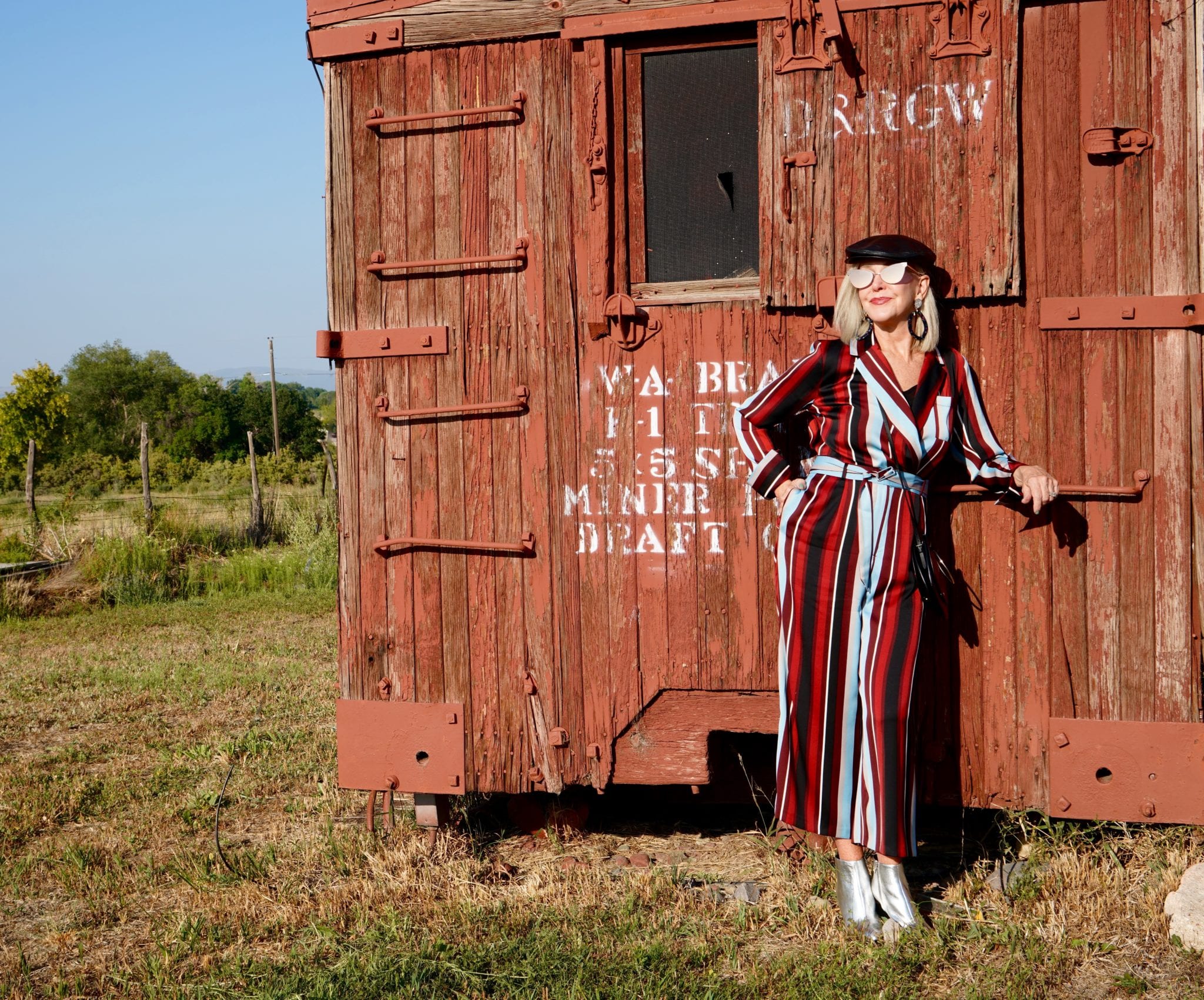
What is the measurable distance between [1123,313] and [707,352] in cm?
141

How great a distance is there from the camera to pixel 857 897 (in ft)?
12.0

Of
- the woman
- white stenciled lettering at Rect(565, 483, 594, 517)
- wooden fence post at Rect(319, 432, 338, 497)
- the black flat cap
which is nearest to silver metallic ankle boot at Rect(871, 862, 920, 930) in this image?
the woman

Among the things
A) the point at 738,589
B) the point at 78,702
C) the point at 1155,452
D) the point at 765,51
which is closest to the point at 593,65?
the point at 765,51

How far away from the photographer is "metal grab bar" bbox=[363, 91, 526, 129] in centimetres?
427

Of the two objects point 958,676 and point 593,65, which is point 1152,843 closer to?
point 958,676

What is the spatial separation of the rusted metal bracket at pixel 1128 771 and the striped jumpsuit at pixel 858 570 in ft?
1.89

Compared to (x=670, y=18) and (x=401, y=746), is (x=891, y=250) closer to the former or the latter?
(x=670, y=18)

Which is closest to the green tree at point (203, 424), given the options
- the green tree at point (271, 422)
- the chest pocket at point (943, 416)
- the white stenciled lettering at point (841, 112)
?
the green tree at point (271, 422)

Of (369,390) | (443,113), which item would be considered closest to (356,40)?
(443,113)

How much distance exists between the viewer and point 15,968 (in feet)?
12.2

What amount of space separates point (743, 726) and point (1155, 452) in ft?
5.57

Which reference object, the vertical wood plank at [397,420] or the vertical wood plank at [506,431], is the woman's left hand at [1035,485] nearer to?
the vertical wood plank at [506,431]

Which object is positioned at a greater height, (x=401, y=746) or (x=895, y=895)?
(x=401, y=746)

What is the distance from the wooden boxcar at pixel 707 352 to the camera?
12.7ft
